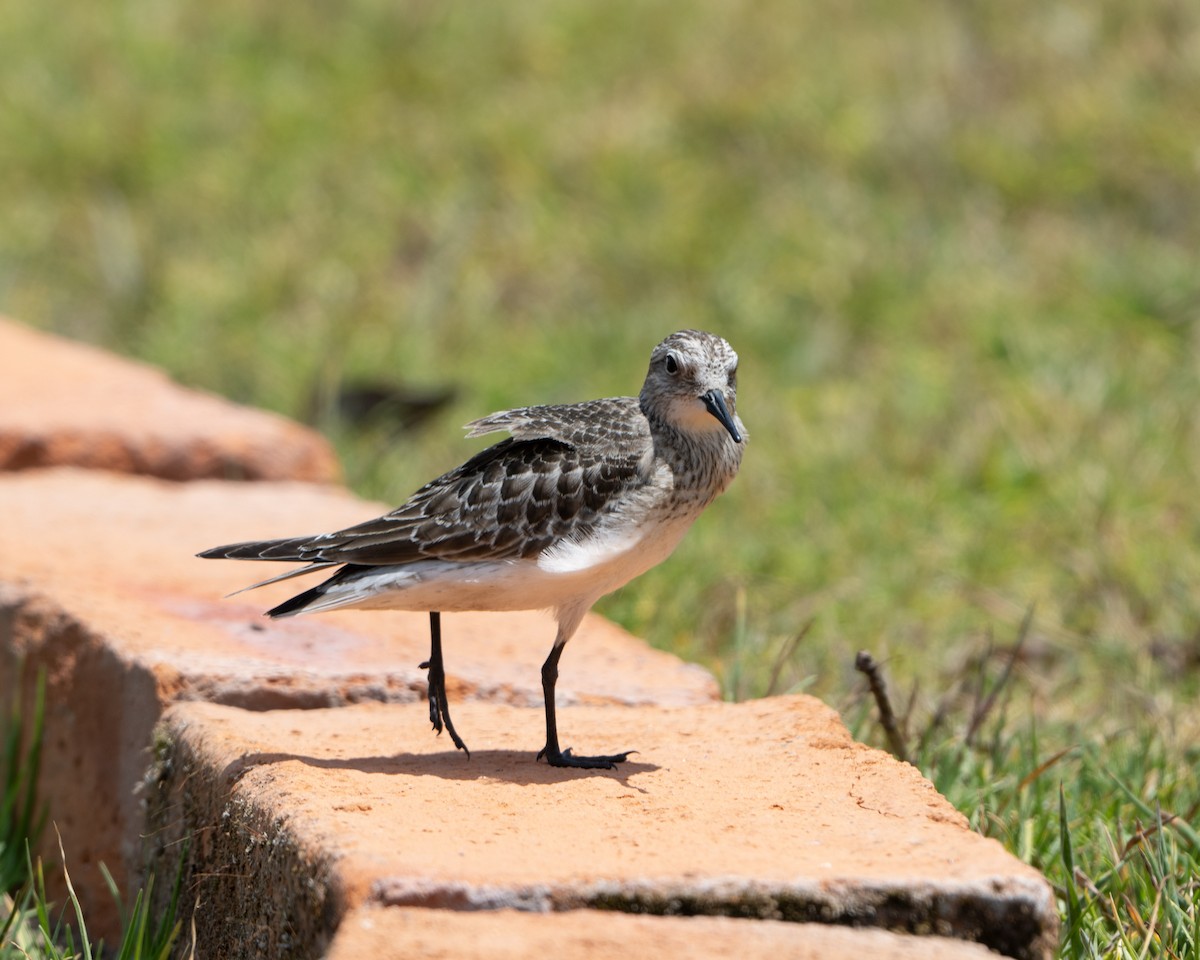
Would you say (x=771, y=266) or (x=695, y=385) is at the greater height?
(x=771, y=266)

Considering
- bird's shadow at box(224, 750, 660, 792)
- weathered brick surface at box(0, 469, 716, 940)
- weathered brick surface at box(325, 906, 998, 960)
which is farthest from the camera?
weathered brick surface at box(0, 469, 716, 940)

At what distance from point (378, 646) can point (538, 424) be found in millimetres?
907

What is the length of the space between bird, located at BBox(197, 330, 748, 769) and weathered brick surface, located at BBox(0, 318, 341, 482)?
92.8 inches

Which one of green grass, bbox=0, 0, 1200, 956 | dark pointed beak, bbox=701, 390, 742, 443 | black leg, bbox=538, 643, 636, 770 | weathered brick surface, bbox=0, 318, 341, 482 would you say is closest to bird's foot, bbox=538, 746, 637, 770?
black leg, bbox=538, 643, 636, 770

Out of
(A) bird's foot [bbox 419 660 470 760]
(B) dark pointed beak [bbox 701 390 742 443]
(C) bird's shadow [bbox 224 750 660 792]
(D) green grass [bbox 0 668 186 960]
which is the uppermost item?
(B) dark pointed beak [bbox 701 390 742 443]

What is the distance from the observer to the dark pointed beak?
3.31 metres

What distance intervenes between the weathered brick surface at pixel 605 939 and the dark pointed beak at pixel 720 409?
3.65ft

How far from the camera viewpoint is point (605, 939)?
7.86 feet

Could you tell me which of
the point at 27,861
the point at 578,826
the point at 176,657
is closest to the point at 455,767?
the point at 578,826

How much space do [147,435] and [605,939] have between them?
146 inches

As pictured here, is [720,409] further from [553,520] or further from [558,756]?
[558,756]

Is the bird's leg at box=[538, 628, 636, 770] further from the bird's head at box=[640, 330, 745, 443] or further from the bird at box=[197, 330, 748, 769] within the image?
the bird's head at box=[640, 330, 745, 443]

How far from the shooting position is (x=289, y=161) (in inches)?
358

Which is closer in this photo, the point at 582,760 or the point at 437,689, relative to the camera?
the point at 582,760
